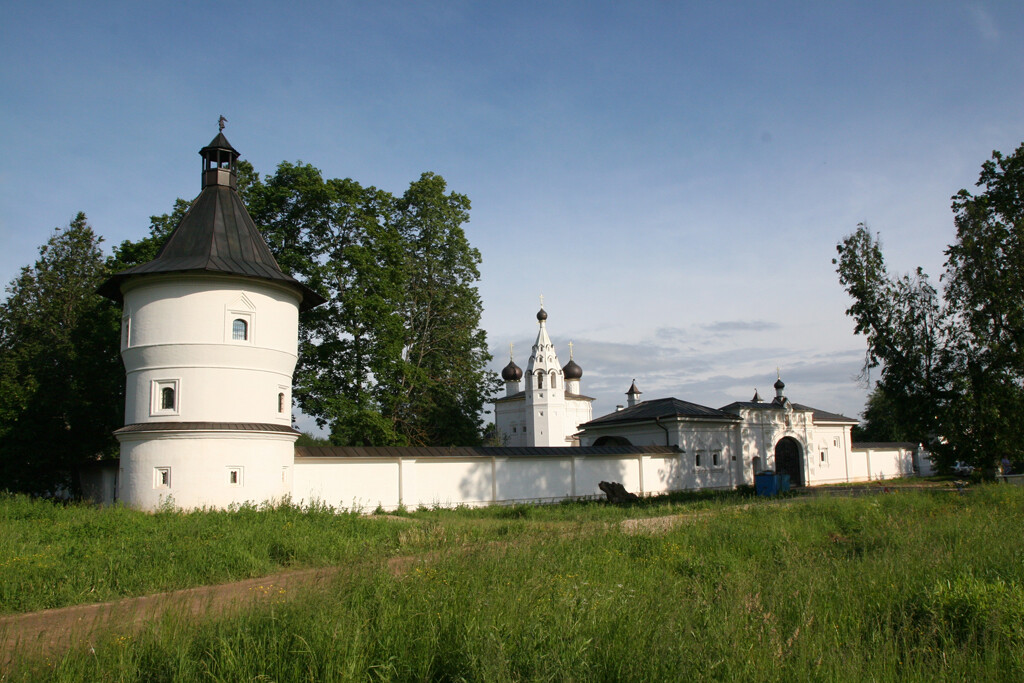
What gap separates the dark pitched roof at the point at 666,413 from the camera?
29.7 m

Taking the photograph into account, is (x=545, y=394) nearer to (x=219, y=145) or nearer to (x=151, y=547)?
(x=219, y=145)

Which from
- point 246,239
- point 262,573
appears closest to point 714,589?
point 262,573

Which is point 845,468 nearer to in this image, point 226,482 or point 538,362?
point 538,362

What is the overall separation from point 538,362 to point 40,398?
121 feet

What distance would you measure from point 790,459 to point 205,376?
27.2 metres

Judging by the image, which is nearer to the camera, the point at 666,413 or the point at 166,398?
the point at 166,398

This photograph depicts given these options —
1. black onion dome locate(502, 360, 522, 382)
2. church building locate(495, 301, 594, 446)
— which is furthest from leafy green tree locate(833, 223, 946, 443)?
black onion dome locate(502, 360, 522, 382)

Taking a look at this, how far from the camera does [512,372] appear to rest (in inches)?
2427

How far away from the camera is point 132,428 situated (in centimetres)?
1695

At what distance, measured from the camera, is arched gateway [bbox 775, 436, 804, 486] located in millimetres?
34438

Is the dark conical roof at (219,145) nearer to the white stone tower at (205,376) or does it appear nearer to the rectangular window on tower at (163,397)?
the white stone tower at (205,376)

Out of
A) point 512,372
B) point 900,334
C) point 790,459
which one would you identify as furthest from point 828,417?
point 512,372

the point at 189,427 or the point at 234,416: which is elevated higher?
the point at 234,416

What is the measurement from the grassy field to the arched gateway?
952 inches
